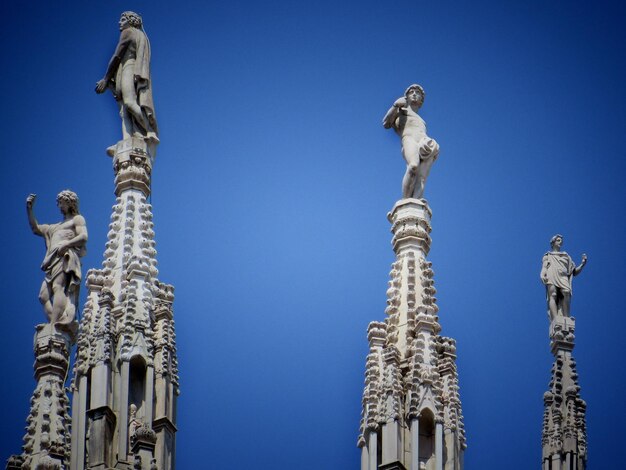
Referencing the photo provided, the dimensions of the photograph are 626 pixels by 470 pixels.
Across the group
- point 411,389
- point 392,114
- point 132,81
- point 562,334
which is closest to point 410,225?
point 392,114

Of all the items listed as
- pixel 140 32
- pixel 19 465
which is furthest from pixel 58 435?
pixel 140 32

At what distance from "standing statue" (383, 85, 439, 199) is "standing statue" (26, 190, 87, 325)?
5.99 meters

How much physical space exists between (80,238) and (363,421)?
5596 millimetres

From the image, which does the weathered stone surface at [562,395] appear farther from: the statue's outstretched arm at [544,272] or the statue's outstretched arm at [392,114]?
the statue's outstretched arm at [392,114]

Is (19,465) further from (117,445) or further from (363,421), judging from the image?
(363,421)

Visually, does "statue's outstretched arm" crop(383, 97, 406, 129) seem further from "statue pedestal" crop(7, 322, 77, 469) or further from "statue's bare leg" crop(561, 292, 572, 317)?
"statue pedestal" crop(7, 322, 77, 469)

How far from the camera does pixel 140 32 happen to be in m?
67.7

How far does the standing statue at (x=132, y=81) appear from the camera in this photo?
66625 millimetres

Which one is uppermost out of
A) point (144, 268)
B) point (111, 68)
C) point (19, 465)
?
point (111, 68)

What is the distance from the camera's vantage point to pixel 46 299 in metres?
63.3

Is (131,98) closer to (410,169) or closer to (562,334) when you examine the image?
(410,169)

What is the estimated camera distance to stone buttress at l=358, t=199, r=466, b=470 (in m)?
62.4

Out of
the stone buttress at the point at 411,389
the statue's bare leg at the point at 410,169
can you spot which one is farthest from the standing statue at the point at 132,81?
the stone buttress at the point at 411,389

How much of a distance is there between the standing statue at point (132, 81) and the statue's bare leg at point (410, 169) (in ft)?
14.1
